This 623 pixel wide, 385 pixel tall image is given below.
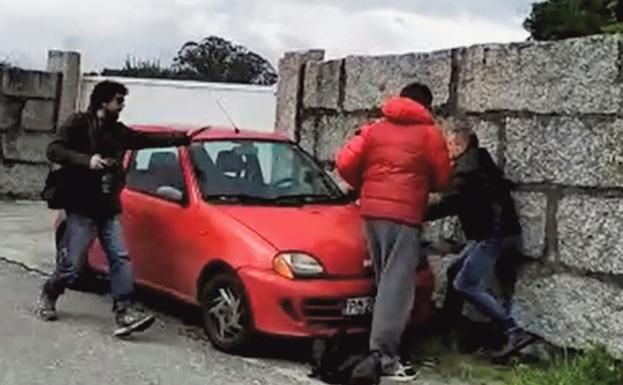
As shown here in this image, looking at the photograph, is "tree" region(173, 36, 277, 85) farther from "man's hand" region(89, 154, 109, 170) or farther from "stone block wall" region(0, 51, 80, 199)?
"man's hand" region(89, 154, 109, 170)

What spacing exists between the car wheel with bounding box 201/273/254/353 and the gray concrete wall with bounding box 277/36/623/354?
1893 millimetres

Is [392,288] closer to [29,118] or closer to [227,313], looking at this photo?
[227,313]

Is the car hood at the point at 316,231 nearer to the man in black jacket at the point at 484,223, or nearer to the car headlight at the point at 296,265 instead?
the car headlight at the point at 296,265

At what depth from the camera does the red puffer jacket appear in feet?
26.9

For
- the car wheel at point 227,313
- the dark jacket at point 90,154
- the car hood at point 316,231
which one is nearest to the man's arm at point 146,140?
the dark jacket at point 90,154

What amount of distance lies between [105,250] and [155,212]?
0.63 metres

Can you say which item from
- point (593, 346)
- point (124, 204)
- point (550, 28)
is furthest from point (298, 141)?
point (550, 28)

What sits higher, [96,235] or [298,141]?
[298,141]

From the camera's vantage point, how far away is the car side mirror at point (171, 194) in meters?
9.34

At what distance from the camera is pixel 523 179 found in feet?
28.6

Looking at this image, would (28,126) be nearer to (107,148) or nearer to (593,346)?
(107,148)

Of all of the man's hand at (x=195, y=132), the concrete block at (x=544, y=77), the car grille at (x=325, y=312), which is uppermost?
the concrete block at (x=544, y=77)

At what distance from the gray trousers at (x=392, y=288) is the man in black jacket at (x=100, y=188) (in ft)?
5.83

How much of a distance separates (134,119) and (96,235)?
914 cm
